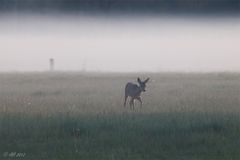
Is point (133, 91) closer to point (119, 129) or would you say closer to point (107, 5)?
point (119, 129)

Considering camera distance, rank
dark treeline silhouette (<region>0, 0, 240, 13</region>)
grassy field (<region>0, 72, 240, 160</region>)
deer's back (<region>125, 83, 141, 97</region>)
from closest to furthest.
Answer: grassy field (<region>0, 72, 240, 160</region>)
deer's back (<region>125, 83, 141, 97</region>)
dark treeline silhouette (<region>0, 0, 240, 13</region>)

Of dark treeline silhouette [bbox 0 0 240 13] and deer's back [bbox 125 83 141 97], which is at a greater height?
dark treeline silhouette [bbox 0 0 240 13]

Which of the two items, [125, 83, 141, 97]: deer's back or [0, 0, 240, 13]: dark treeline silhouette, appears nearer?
[125, 83, 141, 97]: deer's back

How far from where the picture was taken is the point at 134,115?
47.0 ft

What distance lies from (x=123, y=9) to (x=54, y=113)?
9973 mm

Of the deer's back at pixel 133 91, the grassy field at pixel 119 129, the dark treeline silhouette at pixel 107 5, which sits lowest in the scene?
the grassy field at pixel 119 129

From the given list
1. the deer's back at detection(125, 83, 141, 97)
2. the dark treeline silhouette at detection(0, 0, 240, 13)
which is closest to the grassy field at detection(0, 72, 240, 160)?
the deer's back at detection(125, 83, 141, 97)

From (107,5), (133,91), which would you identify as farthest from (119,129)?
(107,5)

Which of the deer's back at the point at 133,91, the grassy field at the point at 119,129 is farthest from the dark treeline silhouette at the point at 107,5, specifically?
the deer's back at the point at 133,91

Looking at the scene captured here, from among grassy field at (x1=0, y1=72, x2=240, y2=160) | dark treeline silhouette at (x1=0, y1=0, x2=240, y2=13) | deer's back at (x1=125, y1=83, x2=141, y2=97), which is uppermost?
dark treeline silhouette at (x1=0, y1=0, x2=240, y2=13)

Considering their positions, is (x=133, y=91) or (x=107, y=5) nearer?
(x=133, y=91)

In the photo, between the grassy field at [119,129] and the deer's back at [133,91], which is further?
the deer's back at [133,91]

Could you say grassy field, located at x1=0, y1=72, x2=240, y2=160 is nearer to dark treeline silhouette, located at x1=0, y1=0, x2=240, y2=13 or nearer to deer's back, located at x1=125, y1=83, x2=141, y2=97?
deer's back, located at x1=125, y1=83, x2=141, y2=97

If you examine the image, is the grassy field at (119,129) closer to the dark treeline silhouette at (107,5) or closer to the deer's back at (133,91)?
the deer's back at (133,91)
